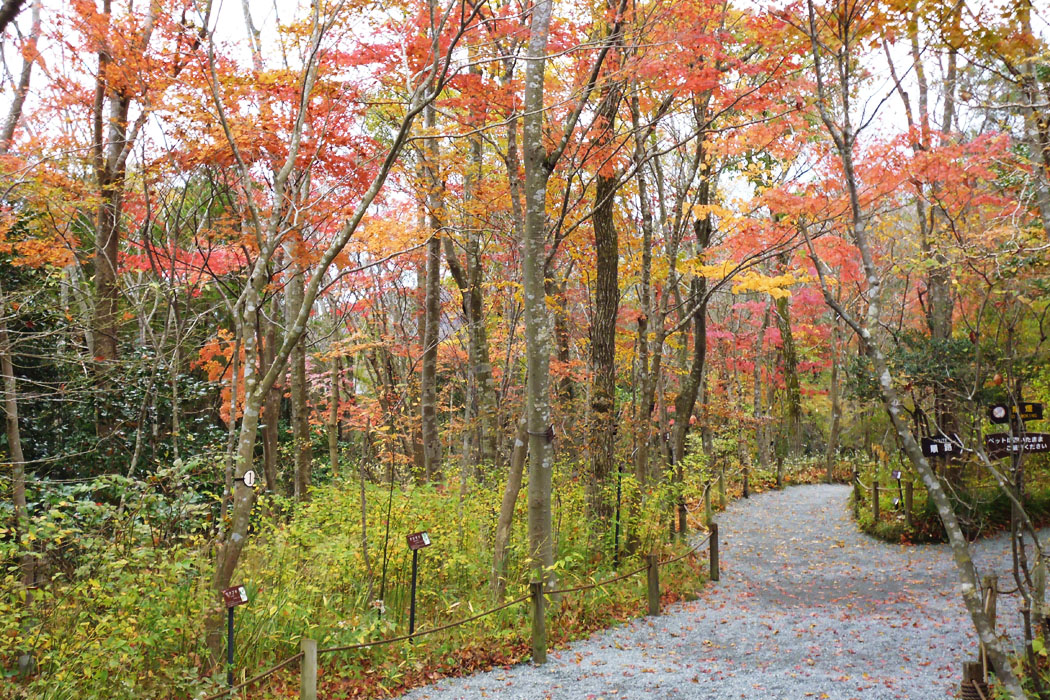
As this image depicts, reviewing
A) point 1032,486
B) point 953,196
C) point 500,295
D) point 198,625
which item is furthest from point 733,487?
point 198,625

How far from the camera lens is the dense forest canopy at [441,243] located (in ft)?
19.2

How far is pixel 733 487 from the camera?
19.4 meters

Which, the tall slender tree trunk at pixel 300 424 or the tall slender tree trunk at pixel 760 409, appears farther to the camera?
the tall slender tree trunk at pixel 760 409

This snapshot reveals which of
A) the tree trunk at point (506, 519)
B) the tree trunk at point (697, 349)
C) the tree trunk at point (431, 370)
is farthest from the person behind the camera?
the tree trunk at point (697, 349)

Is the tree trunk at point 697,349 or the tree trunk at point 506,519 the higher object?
the tree trunk at point 697,349

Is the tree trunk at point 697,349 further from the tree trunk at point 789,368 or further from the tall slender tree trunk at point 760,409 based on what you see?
the tree trunk at point 789,368

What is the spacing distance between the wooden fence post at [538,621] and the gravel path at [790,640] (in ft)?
0.46

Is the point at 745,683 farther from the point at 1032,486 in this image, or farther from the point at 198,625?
the point at 1032,486

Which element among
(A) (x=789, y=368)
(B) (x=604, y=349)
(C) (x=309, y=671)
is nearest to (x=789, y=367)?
(A) (x=789, y=368)

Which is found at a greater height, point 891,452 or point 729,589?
point 891,452

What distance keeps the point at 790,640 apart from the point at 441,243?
7.85 m

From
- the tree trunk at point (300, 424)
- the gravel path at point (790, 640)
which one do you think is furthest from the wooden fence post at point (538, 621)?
the tree trunk at point (300, 424)

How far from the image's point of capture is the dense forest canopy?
19.2 feet

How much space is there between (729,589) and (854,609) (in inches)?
68.2
